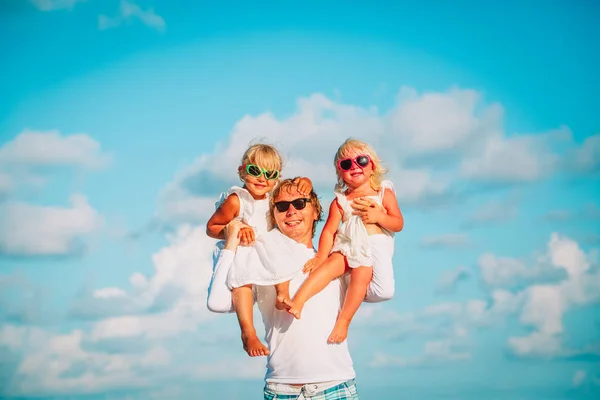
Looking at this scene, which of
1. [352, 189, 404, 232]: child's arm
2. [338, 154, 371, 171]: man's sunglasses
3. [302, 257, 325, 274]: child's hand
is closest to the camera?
[302, 257, 325, 274]: child's hand

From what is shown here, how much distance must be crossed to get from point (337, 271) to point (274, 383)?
60.0 inches

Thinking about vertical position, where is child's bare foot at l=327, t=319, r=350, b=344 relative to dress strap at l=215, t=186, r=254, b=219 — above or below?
below

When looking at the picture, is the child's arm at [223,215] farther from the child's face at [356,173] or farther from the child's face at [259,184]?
the child's face at [356,173]

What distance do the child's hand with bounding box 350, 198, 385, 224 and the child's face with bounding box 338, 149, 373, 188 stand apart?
13.0 inches

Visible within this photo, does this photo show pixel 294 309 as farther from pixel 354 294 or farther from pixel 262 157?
pixel 262 157

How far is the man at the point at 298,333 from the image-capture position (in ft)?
25.1

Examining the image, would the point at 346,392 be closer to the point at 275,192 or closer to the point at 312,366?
the point at 312,366

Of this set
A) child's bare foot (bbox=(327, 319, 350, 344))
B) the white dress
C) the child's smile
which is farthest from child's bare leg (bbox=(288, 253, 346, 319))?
the child's smile

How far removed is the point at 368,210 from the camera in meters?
8.42

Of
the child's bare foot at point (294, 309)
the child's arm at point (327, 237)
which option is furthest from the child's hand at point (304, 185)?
the child's bare foot at point (294, 309)

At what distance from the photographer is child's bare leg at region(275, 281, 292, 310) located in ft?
25.2

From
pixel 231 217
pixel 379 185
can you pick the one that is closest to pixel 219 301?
pixel 231 217

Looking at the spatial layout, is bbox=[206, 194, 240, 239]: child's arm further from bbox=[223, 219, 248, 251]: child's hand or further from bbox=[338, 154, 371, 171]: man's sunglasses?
bbox=[338, 154, 371, 171]: man's sunglasses

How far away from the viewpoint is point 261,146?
29.2 feet
